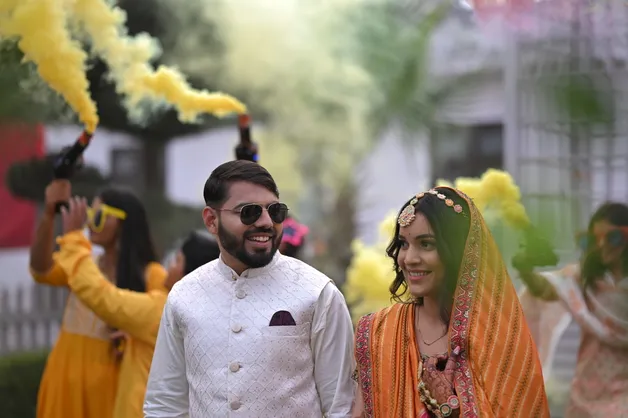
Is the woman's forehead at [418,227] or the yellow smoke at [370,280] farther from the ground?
the woman's forehead at [418,227]

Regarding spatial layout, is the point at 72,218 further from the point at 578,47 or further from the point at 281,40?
the point at 281,40

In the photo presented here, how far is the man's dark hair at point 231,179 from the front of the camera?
2922mm

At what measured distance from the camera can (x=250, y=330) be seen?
2.80 meters

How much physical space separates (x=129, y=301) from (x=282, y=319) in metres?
1.47

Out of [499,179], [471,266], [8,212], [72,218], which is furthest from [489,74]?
[8,212]

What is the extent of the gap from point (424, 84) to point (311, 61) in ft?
4.04

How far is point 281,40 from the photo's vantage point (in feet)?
31.1

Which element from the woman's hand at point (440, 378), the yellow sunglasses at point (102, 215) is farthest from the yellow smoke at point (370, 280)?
the woman's hand at point (440, 378)

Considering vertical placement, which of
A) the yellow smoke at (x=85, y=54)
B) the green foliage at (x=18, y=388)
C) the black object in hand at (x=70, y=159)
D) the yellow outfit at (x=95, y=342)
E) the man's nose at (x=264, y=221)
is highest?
the yellow smoke at (x=85, y=54)

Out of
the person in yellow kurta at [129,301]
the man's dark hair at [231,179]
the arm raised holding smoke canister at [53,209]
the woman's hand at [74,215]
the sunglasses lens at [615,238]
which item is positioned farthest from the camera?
the arm raised holding smoke canister at [53,209]

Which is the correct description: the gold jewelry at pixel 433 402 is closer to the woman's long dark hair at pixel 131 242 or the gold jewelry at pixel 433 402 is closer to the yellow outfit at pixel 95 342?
the yellow outfit at pixel 95 342

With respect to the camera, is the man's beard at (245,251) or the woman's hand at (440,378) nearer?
the woman's hand at (440,378)

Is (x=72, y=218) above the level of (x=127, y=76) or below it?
below

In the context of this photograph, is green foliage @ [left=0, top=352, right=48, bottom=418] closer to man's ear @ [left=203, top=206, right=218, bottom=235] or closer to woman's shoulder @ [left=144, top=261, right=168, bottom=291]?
woman's shoulder @ [left=144, top=261, right=168, bottom=291]
